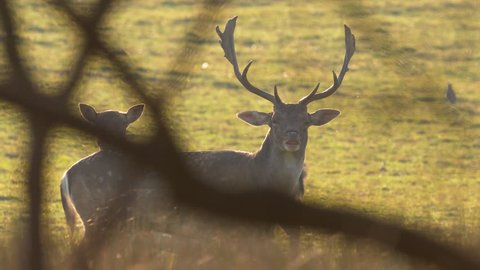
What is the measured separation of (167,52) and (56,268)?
1731 centimetres

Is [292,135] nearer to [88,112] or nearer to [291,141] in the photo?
[291,141]

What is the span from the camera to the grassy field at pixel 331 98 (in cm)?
458

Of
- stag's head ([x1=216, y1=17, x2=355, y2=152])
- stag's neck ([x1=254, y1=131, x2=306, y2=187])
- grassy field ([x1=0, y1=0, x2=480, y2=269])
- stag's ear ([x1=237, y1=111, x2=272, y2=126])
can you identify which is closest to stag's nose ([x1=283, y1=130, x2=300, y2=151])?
stag's head ([x1=216, y1=17, x2=355, y2=152])

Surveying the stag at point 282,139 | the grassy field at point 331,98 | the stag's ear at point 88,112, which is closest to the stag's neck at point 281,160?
the stag at point 282,139

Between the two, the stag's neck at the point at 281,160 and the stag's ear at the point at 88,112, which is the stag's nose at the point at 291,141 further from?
the stag's ear at the point at 88,112

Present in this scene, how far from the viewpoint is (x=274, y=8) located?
2597 cm

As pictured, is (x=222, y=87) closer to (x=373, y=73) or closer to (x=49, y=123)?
(x=373, y=73)

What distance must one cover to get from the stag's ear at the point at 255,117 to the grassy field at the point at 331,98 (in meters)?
0.61

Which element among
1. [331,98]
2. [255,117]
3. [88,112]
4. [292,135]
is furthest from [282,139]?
[331,98]

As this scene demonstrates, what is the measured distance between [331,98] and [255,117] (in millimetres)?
3831

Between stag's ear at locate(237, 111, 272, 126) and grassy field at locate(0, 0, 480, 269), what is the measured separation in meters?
0.61

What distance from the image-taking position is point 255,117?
399 inches

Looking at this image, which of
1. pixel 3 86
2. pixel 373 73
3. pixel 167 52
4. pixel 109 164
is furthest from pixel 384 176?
pixel 3 86

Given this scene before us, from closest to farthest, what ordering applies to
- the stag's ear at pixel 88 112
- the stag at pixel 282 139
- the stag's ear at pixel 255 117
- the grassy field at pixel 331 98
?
the grassy field at pixel 331 98, the stag's ear at pixel 88 112, the stag at pixel 282 139, the stag's ear at pixel 255 117
